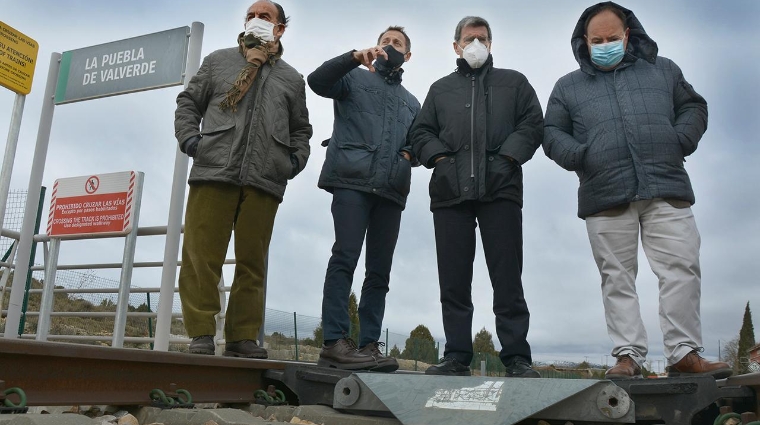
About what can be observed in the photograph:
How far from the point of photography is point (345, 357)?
141 inches

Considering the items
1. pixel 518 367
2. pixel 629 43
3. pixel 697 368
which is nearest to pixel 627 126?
pixel 629 43

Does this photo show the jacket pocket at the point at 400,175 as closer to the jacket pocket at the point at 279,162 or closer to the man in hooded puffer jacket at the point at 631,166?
the jacket pocket at the point at 279,162

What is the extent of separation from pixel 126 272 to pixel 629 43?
15.0ft

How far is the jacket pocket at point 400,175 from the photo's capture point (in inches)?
156

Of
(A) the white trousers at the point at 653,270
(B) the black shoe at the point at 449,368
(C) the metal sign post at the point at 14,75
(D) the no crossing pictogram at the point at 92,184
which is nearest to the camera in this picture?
(A) the white trousers at the point at 653,270

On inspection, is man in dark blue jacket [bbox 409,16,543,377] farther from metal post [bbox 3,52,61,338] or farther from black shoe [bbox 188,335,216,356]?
metal post [bbox 3,52,61,338]

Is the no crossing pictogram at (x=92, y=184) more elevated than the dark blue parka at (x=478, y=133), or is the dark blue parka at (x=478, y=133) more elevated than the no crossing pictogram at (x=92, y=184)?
the no crossing pictogram at (x=92, y=184)

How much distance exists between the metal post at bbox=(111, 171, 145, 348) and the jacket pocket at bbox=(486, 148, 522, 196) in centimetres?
377

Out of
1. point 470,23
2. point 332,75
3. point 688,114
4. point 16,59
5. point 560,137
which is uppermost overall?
point 16,59

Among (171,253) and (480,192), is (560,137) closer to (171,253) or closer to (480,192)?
(480,192)

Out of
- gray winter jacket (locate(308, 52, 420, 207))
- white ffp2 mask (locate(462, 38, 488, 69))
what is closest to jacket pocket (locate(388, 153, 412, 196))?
gray winter jacket (locate(308, 52, 420, 207))

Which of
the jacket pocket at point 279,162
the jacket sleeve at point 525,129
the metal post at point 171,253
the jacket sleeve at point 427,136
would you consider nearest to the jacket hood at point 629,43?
the jacket sleeve at point 525,129

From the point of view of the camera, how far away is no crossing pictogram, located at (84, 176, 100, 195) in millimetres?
6691

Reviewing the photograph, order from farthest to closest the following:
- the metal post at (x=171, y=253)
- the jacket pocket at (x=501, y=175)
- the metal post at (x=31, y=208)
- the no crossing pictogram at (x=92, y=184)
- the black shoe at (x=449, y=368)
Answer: the no crossing pictogram at (x=92, y=184)
the metal post at (x=31, y=208)
the metal post at (x=171, y=253)
the jacket pocket at (x=501, y=175)
the black shoe at (x=449, y=368)
